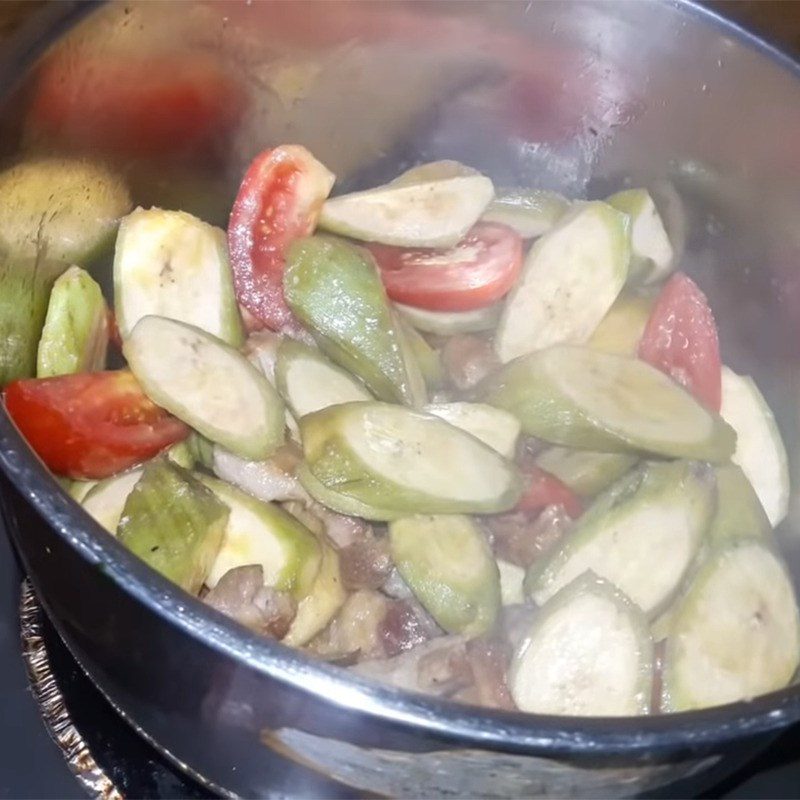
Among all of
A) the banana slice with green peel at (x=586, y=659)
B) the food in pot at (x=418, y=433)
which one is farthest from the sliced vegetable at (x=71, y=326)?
the banana slice with green peel at (x=586, y=659)

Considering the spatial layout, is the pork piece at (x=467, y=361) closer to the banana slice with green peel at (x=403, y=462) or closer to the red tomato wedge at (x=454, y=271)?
the red tomato wedge at (x=454, y=271)

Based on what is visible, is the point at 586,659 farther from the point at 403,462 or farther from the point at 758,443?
the point at 758,443

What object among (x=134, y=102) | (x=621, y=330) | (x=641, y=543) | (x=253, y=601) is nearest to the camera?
(x=253, y=601)

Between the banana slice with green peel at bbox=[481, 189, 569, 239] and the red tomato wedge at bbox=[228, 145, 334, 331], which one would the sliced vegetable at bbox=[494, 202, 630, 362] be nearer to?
the banana slice with green peel at bbox=[481, 189, 569, 239]

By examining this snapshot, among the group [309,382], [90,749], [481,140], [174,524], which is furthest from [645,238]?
[90,749]

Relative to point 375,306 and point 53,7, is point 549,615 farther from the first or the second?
point 53,7

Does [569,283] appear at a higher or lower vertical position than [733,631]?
higher
